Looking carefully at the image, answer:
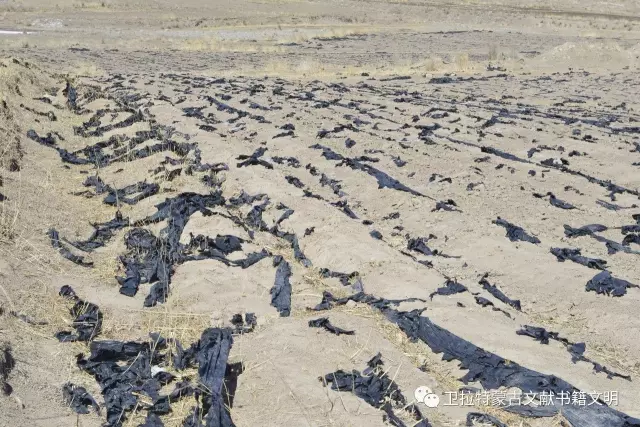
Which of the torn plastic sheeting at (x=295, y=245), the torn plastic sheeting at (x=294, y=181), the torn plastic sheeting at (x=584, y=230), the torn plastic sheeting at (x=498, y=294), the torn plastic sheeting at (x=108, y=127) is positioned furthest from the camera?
the torn plastic sheeting at (x=108, y=127)

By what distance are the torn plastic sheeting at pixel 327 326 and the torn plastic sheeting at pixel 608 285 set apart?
227cm

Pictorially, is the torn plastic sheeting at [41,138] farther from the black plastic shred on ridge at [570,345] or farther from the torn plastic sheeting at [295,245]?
the black plastic shred on ridge at [570,345]

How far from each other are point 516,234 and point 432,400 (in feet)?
10.7

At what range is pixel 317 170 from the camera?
33.2ft

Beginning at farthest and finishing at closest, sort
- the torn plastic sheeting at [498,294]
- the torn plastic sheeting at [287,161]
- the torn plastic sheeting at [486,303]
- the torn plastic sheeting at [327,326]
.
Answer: the torn plastic sheeting at [287,161], the torn plastic sheeting at [498,294], the torn plastic sheeting at [486,303], the torn plastic sheeting at [327,326]

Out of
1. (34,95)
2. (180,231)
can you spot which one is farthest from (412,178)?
(34,95)

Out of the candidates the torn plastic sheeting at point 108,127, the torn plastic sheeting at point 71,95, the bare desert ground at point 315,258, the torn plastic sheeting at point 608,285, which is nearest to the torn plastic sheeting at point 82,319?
the bare desert ground at point 315,258

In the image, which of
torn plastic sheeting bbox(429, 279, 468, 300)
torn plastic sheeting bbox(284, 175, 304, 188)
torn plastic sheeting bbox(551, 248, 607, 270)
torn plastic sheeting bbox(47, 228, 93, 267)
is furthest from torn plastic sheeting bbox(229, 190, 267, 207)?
torn plastic sheeting bbox(551, 248, 607, 270)

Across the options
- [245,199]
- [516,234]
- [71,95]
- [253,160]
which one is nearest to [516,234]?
[516,234]

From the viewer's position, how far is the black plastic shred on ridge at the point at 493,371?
459cm

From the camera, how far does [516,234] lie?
25.0 ft

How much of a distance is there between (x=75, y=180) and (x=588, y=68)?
1890 centimetres

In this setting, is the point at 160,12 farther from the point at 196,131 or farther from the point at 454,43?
the point at 196,131

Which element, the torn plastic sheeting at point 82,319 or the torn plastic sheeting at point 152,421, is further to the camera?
the torn plastic sheeting at point 82,319
